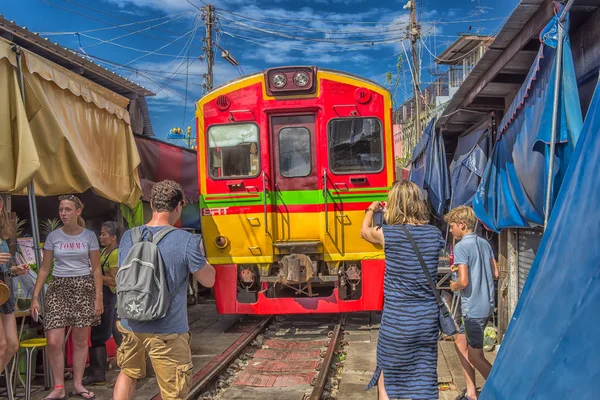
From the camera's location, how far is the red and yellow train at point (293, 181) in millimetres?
7523

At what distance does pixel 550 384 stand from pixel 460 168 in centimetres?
709

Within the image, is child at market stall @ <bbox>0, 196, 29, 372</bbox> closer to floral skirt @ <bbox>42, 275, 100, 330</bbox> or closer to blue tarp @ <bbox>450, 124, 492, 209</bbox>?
floral skirt @ <bbox>42, 275, 100, 330</bbox>

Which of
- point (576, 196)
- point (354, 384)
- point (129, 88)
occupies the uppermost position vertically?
point (129, 88)

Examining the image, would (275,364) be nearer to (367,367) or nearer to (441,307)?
(367,367)

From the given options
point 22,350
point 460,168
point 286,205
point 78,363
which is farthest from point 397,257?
point 460,168

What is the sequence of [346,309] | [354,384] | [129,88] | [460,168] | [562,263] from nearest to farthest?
[562,263] < [354,384] < [346,309] < [460,168] < [129,88]

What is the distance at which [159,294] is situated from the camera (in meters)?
3.36

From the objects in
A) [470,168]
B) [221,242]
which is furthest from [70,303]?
[470,168]

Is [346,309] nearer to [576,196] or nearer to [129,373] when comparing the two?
[129,373]

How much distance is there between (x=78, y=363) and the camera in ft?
16.3

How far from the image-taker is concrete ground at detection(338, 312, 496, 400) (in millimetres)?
5207

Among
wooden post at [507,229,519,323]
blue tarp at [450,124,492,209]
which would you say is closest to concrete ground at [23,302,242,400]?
wooden post at [507,229,519,323]

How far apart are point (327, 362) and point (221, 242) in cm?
251

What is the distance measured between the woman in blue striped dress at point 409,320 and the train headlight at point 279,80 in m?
4.69
